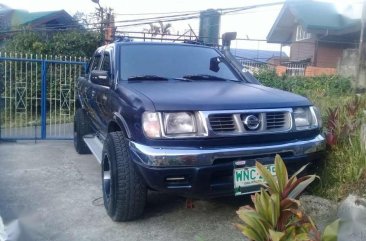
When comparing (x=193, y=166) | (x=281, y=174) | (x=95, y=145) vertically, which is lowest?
(x=95, y=145)

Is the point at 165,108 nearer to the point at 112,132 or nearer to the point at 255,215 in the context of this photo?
the point at 112,132

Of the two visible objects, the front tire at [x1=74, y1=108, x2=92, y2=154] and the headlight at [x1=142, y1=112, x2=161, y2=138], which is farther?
the front tire at [x1=74, y1=108, x2=92, y2=154]

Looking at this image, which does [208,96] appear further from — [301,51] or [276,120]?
[301,51]

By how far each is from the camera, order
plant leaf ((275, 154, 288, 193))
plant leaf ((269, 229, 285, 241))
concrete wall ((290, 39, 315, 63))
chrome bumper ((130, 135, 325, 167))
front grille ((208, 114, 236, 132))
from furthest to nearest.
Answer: concrete wall ((290, 39, 315, 63))
front grille ((208, 114, 236, 132))
chrome bumper ((130, 135, 325, 167))
plant leaf ((275, 154, 288, 193))
plant leaf ((269, 229, 285, 241))

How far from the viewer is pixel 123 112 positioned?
11.3ft

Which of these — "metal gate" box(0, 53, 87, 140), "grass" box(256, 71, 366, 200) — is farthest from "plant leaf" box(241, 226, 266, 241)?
"metal gate" box(0, 53, 87, 140)

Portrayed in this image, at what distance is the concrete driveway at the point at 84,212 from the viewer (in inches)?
133

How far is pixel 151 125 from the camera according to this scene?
3061 millimetres

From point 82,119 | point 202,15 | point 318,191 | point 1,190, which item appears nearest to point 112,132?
point 1,190

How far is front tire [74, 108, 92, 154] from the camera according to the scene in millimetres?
6098

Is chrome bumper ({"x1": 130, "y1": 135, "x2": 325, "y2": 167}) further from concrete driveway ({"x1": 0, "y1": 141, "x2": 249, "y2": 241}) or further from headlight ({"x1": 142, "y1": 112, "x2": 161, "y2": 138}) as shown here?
concrete driveway ({"x1": 0, "y1": 141, "x2": 249, "y2": 241})

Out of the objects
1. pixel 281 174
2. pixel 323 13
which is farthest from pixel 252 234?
pixel 323 13

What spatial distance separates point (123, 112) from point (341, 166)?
2104 mm

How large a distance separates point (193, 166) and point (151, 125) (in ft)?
1.49
